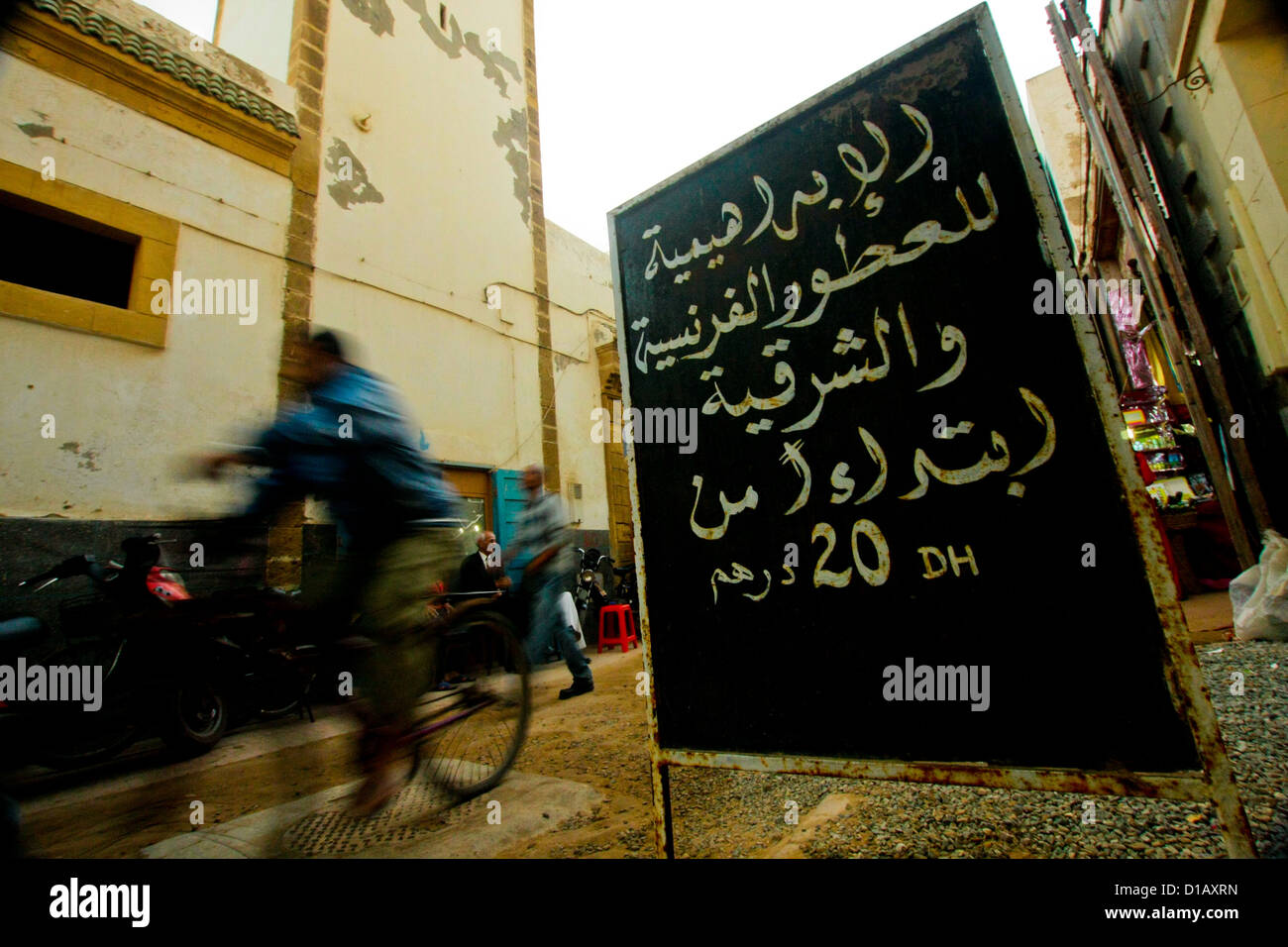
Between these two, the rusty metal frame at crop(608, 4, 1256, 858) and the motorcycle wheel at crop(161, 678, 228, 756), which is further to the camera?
the motorcycle wheel at crop(161, 678, 228, 756)

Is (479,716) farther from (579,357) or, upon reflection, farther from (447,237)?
(579,357)

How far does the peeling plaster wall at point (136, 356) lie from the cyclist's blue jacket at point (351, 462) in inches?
144

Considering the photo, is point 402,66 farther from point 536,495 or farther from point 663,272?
point 663,272

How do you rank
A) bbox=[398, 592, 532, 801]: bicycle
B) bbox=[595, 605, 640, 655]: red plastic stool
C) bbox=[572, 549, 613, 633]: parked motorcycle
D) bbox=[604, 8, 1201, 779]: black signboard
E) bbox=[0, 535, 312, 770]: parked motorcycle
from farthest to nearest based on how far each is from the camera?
1. bbox=[572, 549, 613, 633]: parked motorcycle
2. bbox=[595, 605, 640, 655]: red plastic stool
3. bbox=[398, 592, 532, 801]: bicycle
4. bbox=[0, 535, 312, 770]: parked motorcycle
5. bbox=[604, 8, 1201, 779]: black signboard

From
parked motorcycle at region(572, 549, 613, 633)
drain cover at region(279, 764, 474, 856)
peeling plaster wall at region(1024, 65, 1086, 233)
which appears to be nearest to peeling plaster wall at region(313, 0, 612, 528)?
parked motorcycle at region(572, 549, 613, 633)

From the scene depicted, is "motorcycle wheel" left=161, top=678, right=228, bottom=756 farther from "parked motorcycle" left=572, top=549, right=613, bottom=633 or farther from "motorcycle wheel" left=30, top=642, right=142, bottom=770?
"parked motorcycle" left=572, top=549, right=613, bottom=633

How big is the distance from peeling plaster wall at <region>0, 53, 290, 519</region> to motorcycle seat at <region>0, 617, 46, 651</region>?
291cm

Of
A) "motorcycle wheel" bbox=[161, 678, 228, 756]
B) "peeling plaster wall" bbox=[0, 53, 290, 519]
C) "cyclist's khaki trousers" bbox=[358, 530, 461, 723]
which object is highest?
"peeling plaster wall" bbox=[0, 53, 290, 519]

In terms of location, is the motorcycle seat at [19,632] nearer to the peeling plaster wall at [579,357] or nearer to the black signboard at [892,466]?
the black signboard at [892,466]

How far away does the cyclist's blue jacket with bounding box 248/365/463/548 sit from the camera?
189cm

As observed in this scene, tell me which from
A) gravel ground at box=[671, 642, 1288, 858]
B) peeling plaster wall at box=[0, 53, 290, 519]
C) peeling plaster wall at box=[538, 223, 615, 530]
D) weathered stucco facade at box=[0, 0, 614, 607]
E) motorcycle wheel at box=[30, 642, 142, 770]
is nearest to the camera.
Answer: gravel ground at box=[671, 642, 1288, 858]

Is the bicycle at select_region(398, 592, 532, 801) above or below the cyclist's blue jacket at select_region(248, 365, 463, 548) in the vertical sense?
below

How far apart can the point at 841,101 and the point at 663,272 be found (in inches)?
26.1

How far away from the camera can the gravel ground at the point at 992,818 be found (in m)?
1.32
